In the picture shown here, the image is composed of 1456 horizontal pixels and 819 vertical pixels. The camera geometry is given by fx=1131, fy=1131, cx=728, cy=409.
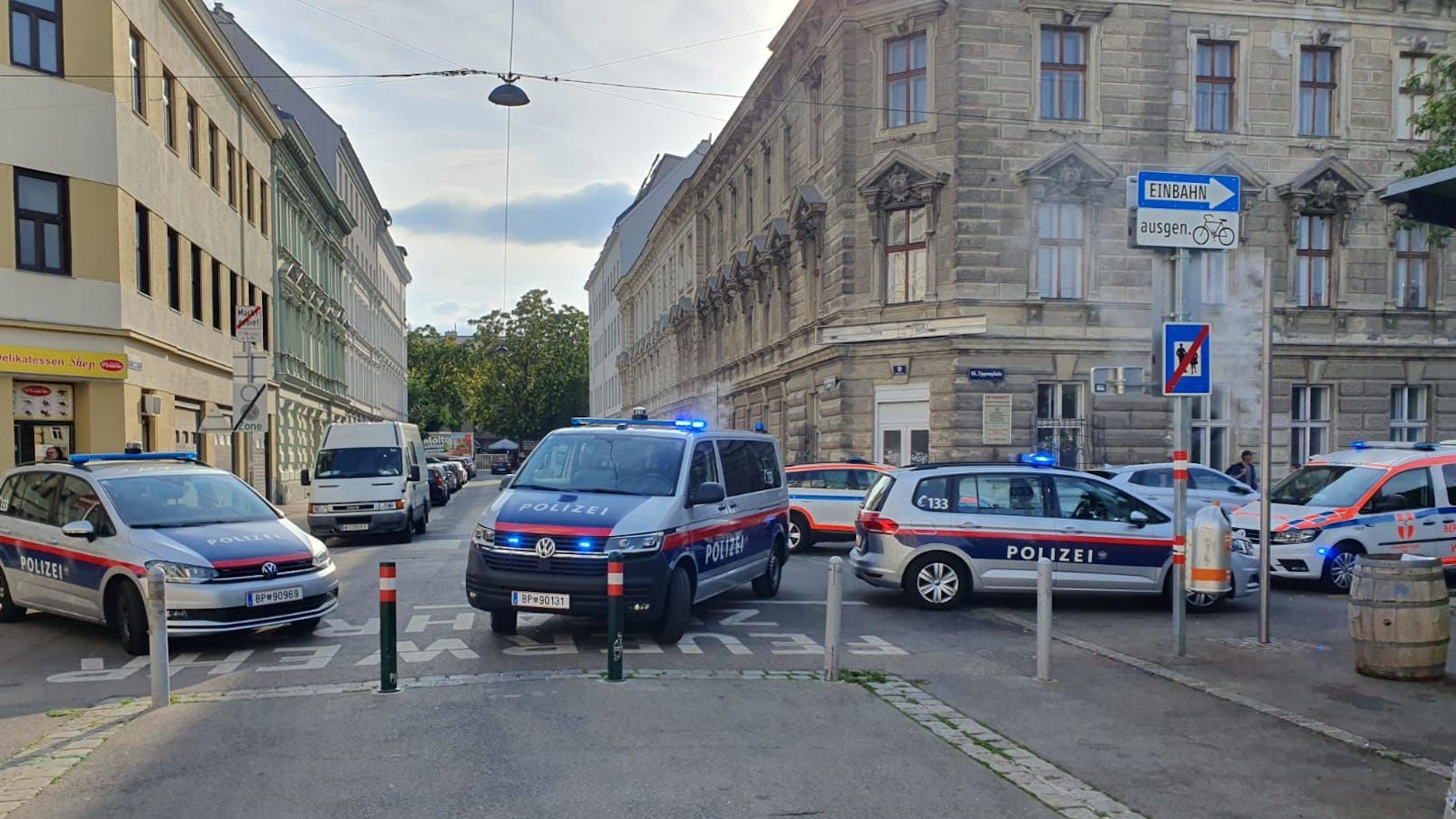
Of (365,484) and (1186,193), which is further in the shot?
(365,484)

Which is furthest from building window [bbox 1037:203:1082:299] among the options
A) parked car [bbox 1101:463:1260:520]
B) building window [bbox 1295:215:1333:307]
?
parked car [bbox 1101:463:1260:520]

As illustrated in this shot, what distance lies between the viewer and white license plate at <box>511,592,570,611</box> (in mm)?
9305

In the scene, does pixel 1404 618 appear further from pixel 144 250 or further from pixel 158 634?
pixel 144 250

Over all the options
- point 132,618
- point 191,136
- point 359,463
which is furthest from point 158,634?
point 191,136

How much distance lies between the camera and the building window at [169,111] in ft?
82.3

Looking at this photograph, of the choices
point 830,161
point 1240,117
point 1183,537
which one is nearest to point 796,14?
point 830,161

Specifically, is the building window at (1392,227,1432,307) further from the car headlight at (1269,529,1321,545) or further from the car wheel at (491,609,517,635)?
the car wheel at (491,609,517,635)

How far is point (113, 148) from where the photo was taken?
21281mm

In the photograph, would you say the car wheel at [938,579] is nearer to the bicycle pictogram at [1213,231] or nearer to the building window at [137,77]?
the bicycle pictogram at [1213,231]

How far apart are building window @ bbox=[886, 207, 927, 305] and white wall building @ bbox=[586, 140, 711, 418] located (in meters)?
38.7

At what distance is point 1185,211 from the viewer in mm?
9914

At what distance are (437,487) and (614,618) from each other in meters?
29.9

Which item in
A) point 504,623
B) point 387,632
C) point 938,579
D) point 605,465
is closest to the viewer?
point 387,632

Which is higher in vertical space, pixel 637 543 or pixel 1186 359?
pixel 1186 359
